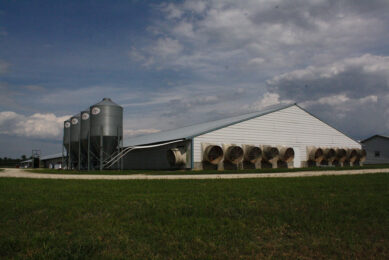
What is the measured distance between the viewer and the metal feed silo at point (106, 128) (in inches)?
1224

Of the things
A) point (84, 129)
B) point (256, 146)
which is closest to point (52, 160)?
point (84, 129)

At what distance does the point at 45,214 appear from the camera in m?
7.02

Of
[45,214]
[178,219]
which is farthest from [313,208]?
[45,214]

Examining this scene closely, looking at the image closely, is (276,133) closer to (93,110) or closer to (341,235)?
(93,110)

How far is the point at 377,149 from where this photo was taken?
1768 inches

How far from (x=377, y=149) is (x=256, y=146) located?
24.9 m

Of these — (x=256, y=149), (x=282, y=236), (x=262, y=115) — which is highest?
(x=262, y=115)

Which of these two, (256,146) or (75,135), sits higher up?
(75,135)

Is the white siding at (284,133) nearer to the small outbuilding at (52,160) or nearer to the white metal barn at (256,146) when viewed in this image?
the white metal barn at (256,146)

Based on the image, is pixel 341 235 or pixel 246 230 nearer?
pixel 341 235

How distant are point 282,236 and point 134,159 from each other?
32.7 m

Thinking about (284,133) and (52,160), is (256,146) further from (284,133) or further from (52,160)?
(52,160)

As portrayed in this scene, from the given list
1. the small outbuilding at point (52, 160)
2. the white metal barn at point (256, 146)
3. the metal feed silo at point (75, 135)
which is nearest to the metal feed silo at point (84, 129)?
the metal feed silo at point (75, 135)

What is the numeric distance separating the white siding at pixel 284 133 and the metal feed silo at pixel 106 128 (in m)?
9.64
